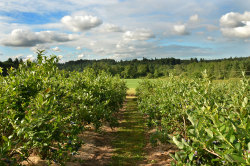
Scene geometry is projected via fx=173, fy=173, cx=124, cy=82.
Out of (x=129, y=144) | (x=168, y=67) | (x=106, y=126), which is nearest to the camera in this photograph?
(x=129, y=144)

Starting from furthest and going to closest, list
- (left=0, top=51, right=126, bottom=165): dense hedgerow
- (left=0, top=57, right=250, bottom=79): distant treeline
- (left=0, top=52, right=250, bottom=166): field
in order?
1. (left=0, top=57, right=250, bottom=79): distant treeline
2. (left=0, top=51, right=126, bottom=165): dense hedgerow
3. (left=0, top=52, right=250, bottom=166): field

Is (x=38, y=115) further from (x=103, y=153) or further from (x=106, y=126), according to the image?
(x=106, y=126)

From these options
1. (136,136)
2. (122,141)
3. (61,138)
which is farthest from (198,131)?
(136,136)

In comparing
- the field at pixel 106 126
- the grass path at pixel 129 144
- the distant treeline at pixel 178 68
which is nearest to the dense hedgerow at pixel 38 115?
the field at pixel 106 126

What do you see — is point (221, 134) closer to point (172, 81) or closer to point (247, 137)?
point (247, 137)

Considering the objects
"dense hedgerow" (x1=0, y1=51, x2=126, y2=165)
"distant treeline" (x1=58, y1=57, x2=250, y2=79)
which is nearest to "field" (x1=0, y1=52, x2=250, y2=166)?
"dense hedgerow" (x1=0, y1=51, x2=126, y2=165)

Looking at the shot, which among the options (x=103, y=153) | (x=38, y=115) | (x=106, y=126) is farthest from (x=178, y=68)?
(x=38, y=115)

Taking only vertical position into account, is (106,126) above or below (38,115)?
below

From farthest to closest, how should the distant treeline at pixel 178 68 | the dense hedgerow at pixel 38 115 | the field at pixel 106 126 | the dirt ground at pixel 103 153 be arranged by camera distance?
the distant treeline at pixel 178 68 < the dirt ground at pixel 103 153 < the dense hedgerow at pixel 38 115 < the field at pixel 106 126

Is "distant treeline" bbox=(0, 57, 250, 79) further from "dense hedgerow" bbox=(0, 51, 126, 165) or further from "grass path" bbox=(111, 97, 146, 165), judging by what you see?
"dense hedgerow" bbox=(0, 51, 126, 165)

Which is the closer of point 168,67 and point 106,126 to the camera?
point 106,126

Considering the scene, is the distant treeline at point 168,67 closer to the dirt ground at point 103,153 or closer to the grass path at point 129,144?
the dirt ground at point 103,153

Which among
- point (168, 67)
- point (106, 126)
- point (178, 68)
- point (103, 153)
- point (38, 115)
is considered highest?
point (168, 67)

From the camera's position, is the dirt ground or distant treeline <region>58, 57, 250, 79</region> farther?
distant treeline <region>58, 57, 250, 79</region>
